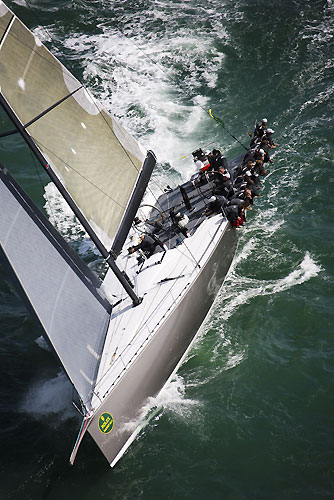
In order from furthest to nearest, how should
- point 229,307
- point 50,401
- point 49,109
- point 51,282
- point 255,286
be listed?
point 255,286
point 229,307
point 50,401
point 49,109
point 51,282

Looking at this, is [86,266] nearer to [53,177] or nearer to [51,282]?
[51,282]

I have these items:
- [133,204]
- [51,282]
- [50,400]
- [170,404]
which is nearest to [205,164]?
[133,204]

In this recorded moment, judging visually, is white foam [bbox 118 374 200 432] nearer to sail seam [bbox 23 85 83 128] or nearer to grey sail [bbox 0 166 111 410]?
grey sail [bbox 0 166 111 410]

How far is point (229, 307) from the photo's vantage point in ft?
38.0

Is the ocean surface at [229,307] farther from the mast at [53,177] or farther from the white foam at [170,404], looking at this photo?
the mast at [53,177]

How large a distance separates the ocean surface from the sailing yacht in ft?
2.40

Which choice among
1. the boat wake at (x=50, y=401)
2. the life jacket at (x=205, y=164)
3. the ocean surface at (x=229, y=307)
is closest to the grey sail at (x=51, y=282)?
the boat wake at (x=50, y=401)

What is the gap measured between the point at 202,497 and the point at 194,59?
1677cm

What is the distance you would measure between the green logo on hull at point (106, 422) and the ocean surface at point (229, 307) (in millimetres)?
618

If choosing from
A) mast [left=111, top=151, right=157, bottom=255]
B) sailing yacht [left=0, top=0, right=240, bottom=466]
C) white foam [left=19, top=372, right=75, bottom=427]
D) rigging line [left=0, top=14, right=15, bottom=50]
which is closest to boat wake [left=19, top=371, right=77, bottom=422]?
white foam [left=19, top=372, right=75, bottom=427]

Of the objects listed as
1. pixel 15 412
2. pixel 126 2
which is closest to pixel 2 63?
pixel 15 412

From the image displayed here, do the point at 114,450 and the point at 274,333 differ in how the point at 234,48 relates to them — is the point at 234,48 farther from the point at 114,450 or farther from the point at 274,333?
the point at 114,450

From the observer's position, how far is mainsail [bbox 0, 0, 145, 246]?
8.35 m

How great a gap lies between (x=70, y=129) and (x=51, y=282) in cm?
263
